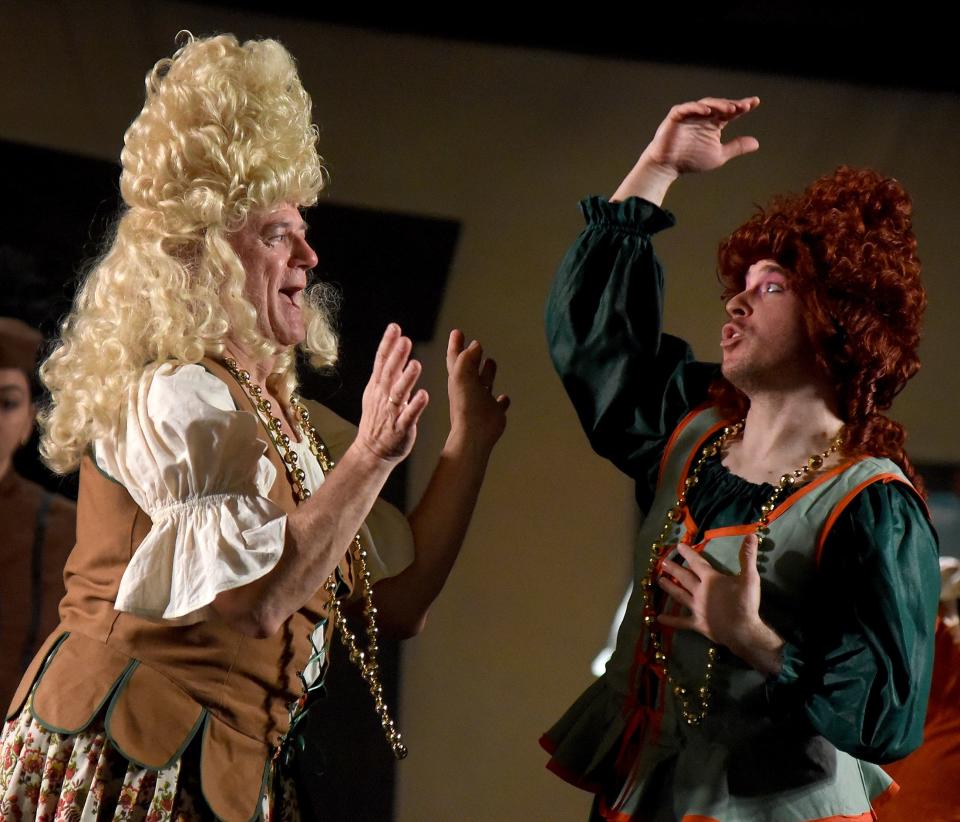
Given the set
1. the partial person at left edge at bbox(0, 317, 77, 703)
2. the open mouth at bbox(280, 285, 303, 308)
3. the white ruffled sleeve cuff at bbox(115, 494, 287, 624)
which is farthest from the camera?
the partial person at left edge at bbox(0, 317, 77, 703)

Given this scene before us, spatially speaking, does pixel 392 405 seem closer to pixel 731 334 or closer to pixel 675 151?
pixel 731 334

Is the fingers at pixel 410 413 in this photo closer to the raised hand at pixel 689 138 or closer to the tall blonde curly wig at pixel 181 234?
the tall blonde curly wig at pixel 181 234

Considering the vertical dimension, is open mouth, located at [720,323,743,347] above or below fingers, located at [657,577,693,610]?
above

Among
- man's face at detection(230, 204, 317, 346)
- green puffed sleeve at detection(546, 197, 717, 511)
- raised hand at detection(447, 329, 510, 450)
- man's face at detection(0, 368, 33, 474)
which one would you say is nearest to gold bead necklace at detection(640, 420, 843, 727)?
green puffed sleeve at detection(546, 197, 717, 511)

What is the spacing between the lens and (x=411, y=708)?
8.50ft

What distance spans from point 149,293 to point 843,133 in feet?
5.83

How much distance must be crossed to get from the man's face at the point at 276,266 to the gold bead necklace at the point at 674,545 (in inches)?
22.9

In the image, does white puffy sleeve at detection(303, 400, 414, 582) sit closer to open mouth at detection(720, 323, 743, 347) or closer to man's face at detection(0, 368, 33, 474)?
open mouth at detection(720, 323, 743, 347)

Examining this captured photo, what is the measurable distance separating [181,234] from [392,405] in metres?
0.37

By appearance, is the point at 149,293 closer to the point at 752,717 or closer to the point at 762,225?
the point at 762,225

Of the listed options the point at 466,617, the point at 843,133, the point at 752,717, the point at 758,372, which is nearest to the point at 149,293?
the point at 758,372

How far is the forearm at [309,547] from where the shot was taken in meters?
1.42

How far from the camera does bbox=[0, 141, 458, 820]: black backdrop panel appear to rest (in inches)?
97.2

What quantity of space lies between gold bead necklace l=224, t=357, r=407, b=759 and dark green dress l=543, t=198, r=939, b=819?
0.91ft
